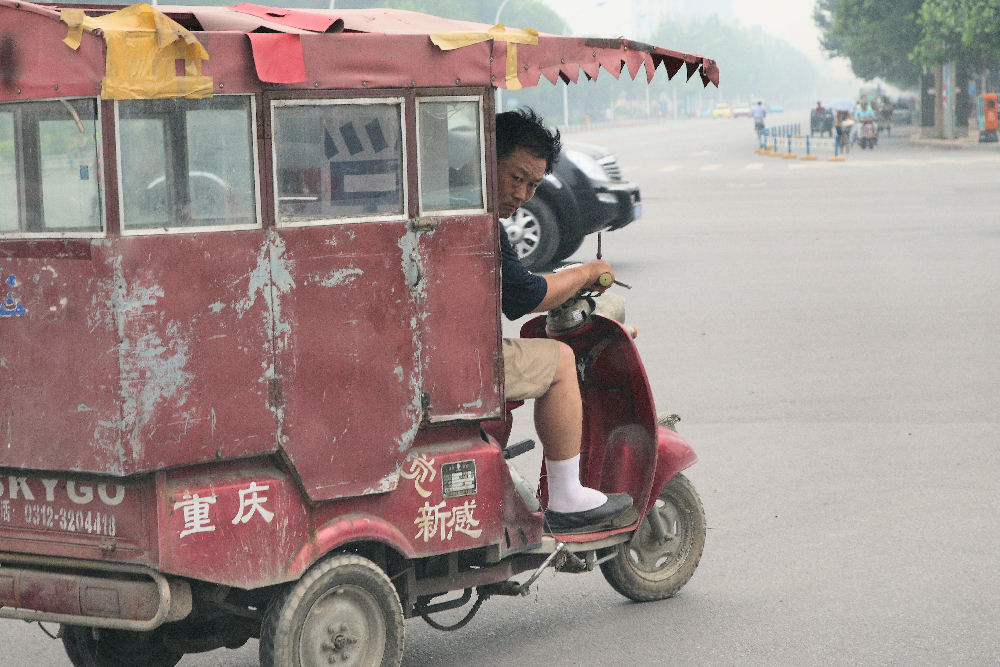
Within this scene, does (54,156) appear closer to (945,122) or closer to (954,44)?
(954,44)

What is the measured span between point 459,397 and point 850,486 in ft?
10.2

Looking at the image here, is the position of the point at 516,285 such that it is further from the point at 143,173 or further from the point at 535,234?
the point at 535,234

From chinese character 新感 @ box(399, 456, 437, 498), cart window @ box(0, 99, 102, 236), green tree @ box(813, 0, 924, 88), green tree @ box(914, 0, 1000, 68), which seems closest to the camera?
cart window @ box(0, 99, 102, 236)

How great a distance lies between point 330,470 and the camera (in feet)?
12.5

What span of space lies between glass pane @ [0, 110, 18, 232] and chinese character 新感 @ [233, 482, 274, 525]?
907 mm

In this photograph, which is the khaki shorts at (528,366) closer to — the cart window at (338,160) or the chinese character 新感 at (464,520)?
the chinese character 新感 at (464,520)

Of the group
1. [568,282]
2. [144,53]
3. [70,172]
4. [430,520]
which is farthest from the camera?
[568,282]

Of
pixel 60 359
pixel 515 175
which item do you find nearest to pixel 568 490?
pixel 515 175

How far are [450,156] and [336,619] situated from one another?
1325mm

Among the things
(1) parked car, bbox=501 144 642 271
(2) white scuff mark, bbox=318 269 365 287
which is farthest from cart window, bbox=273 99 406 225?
(1) parked car, bbox=501 144 642 271

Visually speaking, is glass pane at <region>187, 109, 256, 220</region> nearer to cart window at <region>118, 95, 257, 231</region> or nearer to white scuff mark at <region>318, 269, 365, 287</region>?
cart window at <region>118, 95, 257, 231</region>

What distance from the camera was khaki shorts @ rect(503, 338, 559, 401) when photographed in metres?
4.32

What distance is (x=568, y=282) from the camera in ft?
14.6

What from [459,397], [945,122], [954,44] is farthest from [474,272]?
[945,122]
